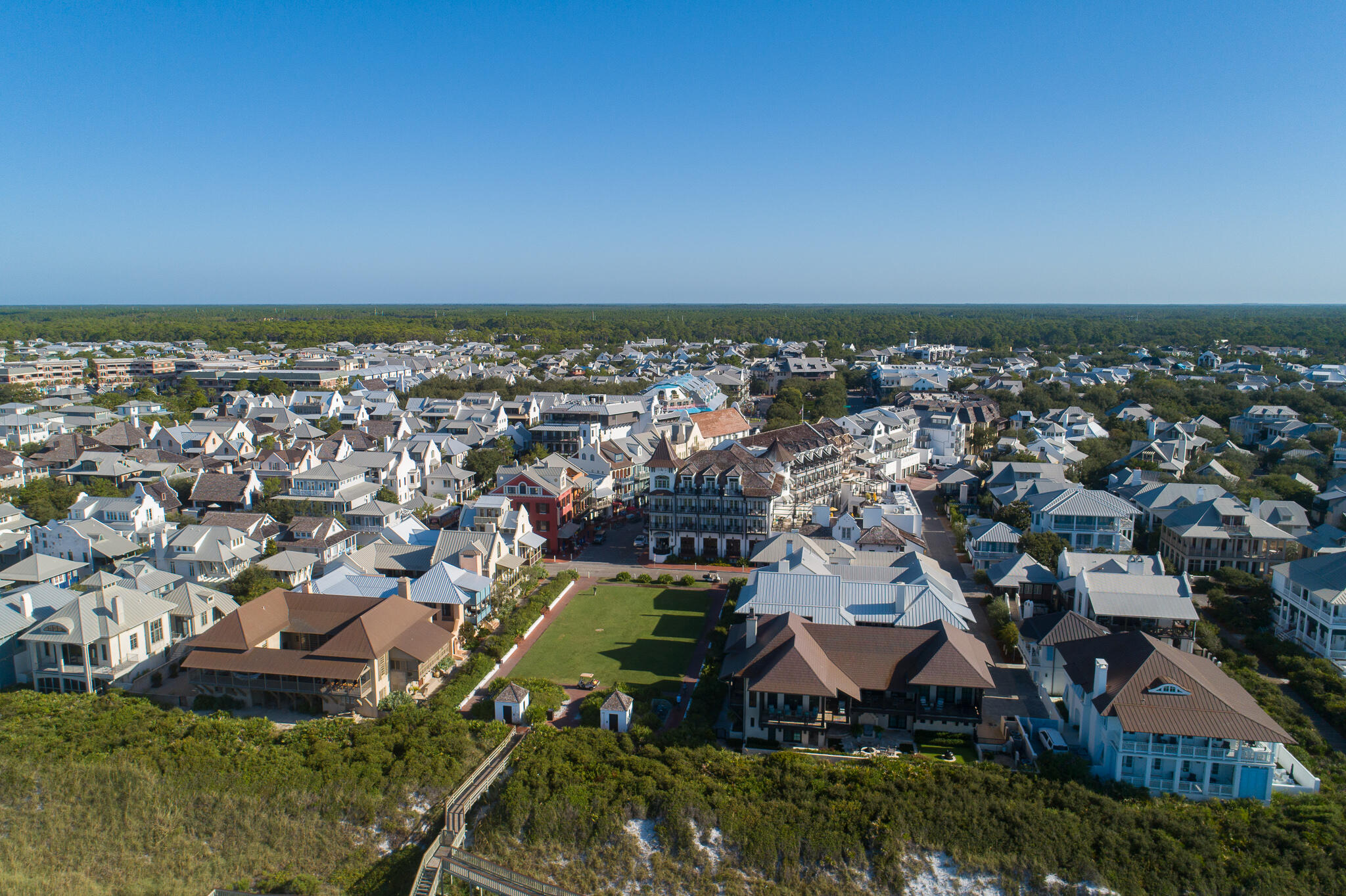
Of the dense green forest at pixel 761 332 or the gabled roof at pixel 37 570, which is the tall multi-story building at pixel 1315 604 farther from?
the dense green forest at pixel 761 332

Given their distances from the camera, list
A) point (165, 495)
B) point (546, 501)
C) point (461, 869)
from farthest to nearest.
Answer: point (165, 495) → point (546, 501) → point (461, 869)

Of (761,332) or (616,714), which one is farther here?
(761,332)

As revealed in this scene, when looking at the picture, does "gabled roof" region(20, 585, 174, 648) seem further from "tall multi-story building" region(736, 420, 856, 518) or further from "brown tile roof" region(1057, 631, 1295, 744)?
"brown tile roof" region(1057, 631, 1295, 744)

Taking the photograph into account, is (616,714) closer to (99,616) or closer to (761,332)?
(99,616)

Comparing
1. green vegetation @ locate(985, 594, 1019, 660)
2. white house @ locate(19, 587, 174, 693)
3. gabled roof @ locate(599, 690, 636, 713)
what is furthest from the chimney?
white house @ locate(19, 587, 174, 693)

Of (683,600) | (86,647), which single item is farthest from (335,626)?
(683,600)

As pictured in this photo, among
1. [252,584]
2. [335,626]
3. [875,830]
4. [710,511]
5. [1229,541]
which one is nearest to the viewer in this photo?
[875,830]

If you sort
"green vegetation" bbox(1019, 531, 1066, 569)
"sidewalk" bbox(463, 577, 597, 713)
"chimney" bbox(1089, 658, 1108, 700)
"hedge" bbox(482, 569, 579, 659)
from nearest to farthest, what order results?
"chimney" bbox(1089, 658, 1108, 700)
"sidewalk" bbox(463, 577, 597, 713)
"hedge" bbox(482, 569, 579, 659)
"green vegetation" bbox(1019, 531, 1066, 569)

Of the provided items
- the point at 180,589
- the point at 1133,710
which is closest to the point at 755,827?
the point at 1133,710
